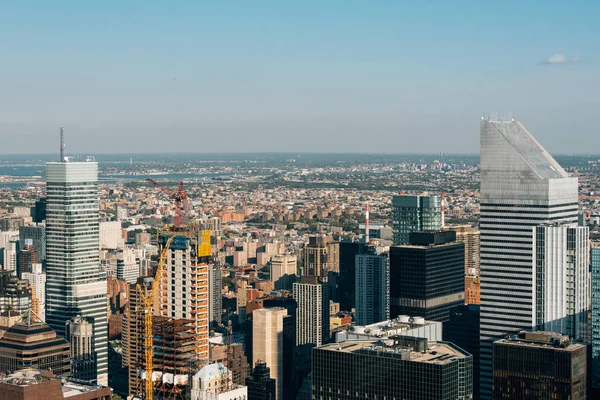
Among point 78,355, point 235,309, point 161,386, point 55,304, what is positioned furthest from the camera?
point 235,309

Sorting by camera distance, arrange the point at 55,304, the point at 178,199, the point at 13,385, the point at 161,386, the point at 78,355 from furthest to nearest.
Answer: the point at 55,304 → the point at 78,355 → the point at 178,199 → the point at 161,386 → the point at 13,385

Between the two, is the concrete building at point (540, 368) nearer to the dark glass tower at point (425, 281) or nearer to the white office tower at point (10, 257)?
the dark glass tower at point (425, 281)

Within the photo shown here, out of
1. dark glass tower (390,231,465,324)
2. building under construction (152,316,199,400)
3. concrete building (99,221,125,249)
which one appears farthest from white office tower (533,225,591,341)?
concrete building (99,221,125,249)

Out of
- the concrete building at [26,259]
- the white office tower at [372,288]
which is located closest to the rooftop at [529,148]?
the white office tower at [372,288]

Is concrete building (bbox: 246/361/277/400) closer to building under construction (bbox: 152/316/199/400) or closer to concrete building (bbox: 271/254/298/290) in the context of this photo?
building under construction (bbox: 152/316/199/400)

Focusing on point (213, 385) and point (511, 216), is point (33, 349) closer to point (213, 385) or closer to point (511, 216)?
point (213, 385)

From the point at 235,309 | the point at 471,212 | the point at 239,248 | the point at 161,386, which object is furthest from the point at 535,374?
the point at 471,212

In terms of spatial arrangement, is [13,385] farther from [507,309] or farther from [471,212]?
[471,212]
